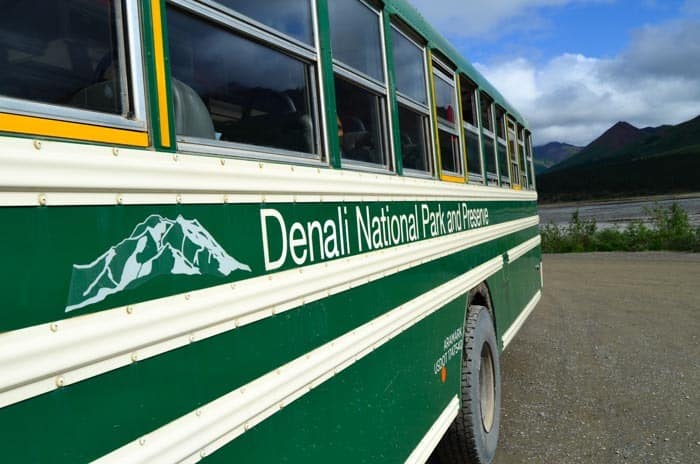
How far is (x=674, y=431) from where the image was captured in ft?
13.5

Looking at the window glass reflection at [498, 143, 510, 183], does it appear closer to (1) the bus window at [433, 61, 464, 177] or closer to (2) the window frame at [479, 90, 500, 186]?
(2) the window frame at [479, 90, 500, 186]

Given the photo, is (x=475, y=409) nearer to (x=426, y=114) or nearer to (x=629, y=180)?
(x=426, y=114)

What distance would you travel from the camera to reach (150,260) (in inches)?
46.1

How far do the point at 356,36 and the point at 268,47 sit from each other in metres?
0.67

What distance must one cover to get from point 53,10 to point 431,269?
209 centimetres

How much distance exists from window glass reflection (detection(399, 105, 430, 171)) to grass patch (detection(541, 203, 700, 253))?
15067 millimetres

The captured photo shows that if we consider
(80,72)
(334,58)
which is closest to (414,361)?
(334,58)

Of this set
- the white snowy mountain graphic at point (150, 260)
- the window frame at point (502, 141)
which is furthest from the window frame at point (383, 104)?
the window frame at point (502, 141)


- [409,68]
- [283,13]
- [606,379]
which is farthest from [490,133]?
[283,13]

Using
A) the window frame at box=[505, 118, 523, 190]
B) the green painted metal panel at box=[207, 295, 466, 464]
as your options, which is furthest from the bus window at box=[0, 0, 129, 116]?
the window frame at box=[505, 118, 523, 190]

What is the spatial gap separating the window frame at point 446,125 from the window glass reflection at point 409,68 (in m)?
0.16

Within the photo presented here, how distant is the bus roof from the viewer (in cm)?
266

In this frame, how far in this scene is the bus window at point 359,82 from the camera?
2.08 meters

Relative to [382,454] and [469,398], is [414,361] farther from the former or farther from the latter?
[469,398]
